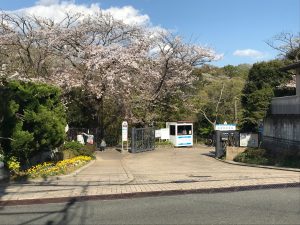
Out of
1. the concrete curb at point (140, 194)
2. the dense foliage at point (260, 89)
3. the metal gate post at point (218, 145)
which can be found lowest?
the concrete curb at point (140, 194)

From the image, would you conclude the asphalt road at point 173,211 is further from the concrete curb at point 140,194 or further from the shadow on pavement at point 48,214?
the concrete curb at point 140,194

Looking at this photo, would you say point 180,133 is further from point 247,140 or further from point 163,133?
point 247,140

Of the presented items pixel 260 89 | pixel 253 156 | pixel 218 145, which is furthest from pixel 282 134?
pixel 218 145

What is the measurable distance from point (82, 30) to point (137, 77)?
525cm

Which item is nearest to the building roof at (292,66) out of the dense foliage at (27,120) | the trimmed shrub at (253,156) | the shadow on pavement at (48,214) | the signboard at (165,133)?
the trimmed shrub at (253,156)

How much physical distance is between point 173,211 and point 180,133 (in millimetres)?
29345

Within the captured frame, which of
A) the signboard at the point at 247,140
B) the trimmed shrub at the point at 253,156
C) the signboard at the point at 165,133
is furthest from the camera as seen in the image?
the signboard at the point at 165,133

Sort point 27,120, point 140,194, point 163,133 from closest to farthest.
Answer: point 140,194 → point 27,120 → point 163,133

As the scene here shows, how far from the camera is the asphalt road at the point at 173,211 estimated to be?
8.45 metres

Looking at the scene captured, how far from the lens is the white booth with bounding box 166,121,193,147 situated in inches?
1501

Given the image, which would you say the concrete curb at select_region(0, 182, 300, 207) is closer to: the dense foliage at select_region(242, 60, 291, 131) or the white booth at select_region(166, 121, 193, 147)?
the dense foliage at select_region(242, 60, 291, 131)

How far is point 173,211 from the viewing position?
9227 millimetres

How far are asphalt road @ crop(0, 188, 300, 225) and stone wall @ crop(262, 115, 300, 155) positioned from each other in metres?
11.8

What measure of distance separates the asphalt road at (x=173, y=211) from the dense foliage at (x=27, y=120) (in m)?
5.91
